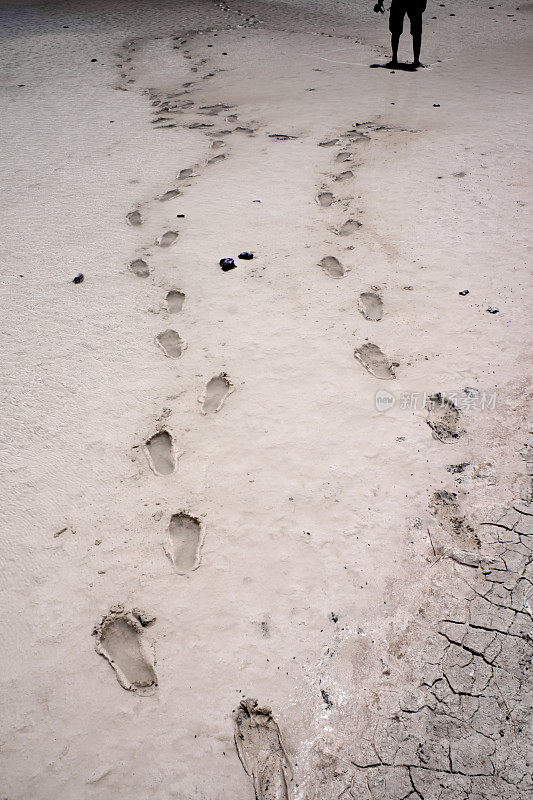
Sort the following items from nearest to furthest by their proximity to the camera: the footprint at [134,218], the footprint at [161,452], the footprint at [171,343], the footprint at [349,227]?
the footprint at [161,452] → the footprint at [171,343] → the footprint at [349,227] → the footprint at [134,218]

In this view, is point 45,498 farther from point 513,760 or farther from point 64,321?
point 513,760

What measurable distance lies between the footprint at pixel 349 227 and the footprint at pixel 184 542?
2.11m

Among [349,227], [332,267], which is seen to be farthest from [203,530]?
[349,227]

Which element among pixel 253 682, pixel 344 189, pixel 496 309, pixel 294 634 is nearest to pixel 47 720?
pixel 253 682

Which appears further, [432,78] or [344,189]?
[432,78]

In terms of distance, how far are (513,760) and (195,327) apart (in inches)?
80.9

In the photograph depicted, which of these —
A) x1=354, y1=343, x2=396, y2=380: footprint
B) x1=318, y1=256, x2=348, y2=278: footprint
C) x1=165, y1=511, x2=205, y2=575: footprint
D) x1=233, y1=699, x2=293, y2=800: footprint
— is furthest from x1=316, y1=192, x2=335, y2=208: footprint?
x1=233, y1=699, x2=293, y2=800: footprint

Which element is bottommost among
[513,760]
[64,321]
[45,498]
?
[513,760]

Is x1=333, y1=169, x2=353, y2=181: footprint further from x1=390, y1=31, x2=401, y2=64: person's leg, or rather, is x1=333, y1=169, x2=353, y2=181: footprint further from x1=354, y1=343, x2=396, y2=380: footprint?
x1=390, y1=31, x2=401, y2=64: person's leg

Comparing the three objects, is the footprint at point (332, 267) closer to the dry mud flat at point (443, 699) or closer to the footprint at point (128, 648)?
the dry mud flat at point (443, 699)

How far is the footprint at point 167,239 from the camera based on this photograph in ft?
10.3

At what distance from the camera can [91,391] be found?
2.24 m

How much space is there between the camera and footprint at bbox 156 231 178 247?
314cm

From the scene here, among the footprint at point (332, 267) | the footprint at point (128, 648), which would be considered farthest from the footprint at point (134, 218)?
the footprint at point (128, 648)
